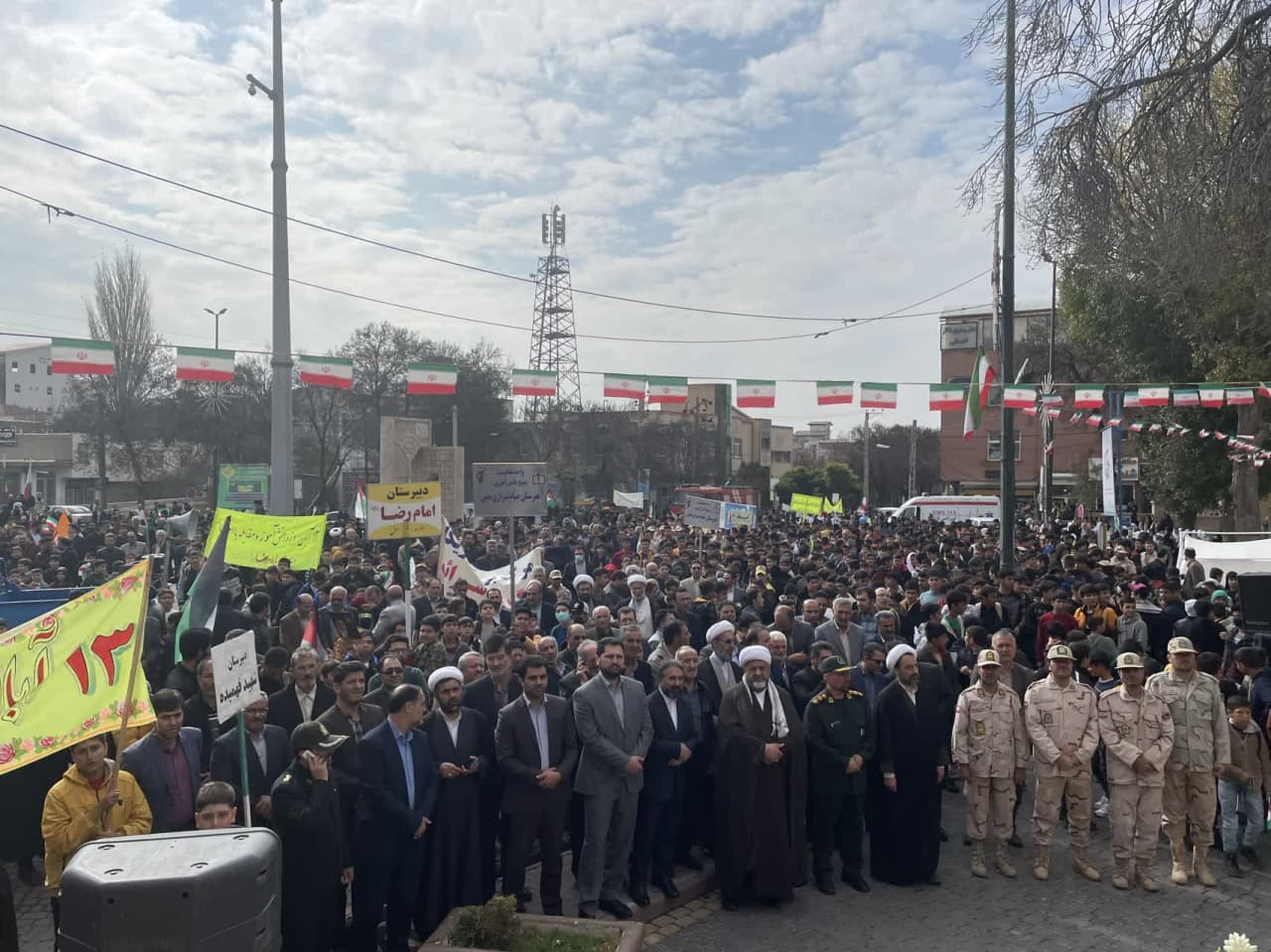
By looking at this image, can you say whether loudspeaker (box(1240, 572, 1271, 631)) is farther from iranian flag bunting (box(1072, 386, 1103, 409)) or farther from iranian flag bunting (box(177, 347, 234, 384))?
iranian flag bunting (box(177, 347, 234, 384))

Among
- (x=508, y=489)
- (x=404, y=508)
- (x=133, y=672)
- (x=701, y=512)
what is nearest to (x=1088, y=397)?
(x=701, y=512)

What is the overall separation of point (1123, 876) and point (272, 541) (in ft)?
37.5

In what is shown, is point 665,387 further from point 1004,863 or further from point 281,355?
point 1004,863

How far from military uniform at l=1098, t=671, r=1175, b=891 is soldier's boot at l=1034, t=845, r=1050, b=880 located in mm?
462

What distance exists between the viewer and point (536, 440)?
177ft

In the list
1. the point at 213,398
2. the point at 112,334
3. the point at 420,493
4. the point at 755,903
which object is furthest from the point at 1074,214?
the point at 112,334

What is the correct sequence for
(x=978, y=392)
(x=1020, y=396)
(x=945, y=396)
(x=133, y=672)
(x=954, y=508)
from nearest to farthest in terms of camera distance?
(x=133, y=672), (x=1020, y=396), (x=978, y=392), (x=945, y=396), (x=954, y=508)

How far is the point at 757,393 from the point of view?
20.0 metres

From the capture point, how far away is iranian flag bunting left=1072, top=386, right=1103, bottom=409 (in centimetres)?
1975

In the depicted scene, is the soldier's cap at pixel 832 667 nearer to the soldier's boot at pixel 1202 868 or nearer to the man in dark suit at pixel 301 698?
the soldier's boot at pixel 1202 868

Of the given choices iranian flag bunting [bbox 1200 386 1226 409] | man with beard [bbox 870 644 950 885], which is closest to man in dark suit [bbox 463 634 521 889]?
man with beard [bbox 870 644 950 885]

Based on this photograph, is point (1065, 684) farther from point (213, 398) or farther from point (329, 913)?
point (213, 398)

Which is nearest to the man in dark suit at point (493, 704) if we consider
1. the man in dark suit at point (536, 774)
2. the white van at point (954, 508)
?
the man in dark suit at point (536, 774)

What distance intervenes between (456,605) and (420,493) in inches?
125
